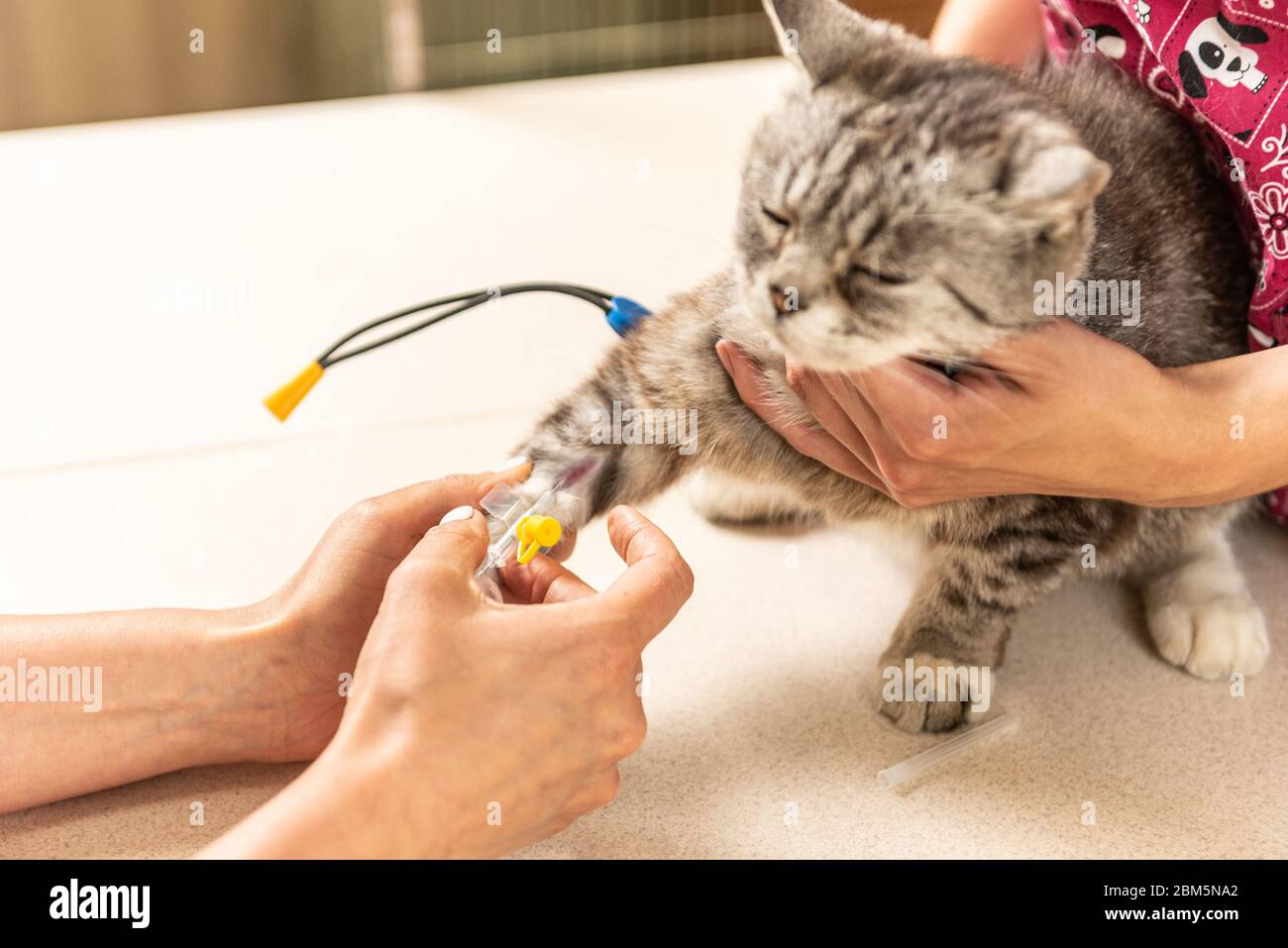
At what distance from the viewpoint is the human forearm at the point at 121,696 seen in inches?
33.2

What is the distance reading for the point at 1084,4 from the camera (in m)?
1.17

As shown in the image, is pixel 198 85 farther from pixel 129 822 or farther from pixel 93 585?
pixel 129 822

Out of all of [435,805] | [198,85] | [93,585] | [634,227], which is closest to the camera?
[435,805]

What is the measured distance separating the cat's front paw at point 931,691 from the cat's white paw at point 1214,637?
199mm

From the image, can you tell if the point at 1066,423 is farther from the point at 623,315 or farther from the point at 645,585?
the point at 623,315

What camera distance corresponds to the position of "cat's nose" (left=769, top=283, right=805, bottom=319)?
0.87m

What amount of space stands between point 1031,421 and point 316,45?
2123 mm

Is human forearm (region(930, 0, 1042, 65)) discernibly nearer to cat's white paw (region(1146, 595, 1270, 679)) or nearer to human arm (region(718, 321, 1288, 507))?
human arm (region(718, 321, 1288, 507))

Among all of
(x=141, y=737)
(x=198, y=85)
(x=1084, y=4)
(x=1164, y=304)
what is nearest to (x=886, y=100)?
(x=1164, y=304)

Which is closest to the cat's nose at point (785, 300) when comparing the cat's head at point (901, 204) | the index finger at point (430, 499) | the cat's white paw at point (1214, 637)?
the cat's head at point (901, 204)

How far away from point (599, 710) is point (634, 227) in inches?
41.5

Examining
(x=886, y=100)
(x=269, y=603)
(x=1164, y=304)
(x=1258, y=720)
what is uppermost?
(x=886, y=100)

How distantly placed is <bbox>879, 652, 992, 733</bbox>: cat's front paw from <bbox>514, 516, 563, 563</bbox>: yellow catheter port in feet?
1.20

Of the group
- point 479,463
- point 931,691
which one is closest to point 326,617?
point 479,463
